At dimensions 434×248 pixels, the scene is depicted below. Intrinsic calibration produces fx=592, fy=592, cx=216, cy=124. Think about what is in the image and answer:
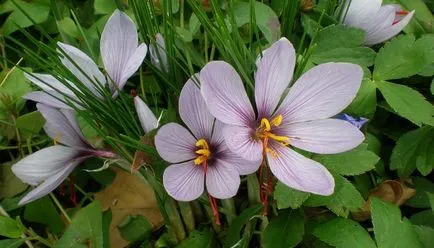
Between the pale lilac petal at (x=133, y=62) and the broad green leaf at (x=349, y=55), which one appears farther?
the broad green leaf at (x=349, y=55)

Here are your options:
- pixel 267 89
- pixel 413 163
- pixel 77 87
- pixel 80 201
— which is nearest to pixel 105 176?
pixel 80 201

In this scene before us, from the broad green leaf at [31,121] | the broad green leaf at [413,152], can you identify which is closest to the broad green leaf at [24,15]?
the broad green leaf at [31,121]

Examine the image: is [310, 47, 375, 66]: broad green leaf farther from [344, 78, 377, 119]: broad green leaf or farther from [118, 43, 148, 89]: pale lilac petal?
[118, 43, 148, 89]: pale lilac petal

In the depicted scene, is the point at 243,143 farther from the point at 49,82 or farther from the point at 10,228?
the point at 10,228

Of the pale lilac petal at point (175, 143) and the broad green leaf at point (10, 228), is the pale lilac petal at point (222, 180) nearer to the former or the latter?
the pale lilac petal at point (175, 143)

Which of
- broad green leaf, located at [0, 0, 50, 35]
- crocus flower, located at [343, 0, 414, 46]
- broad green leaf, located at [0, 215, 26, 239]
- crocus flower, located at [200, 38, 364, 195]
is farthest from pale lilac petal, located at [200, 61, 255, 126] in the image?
broad green leaf, located at [0, 0, 50, 35]

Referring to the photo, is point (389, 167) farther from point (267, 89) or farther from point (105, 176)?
point (105, 176)
